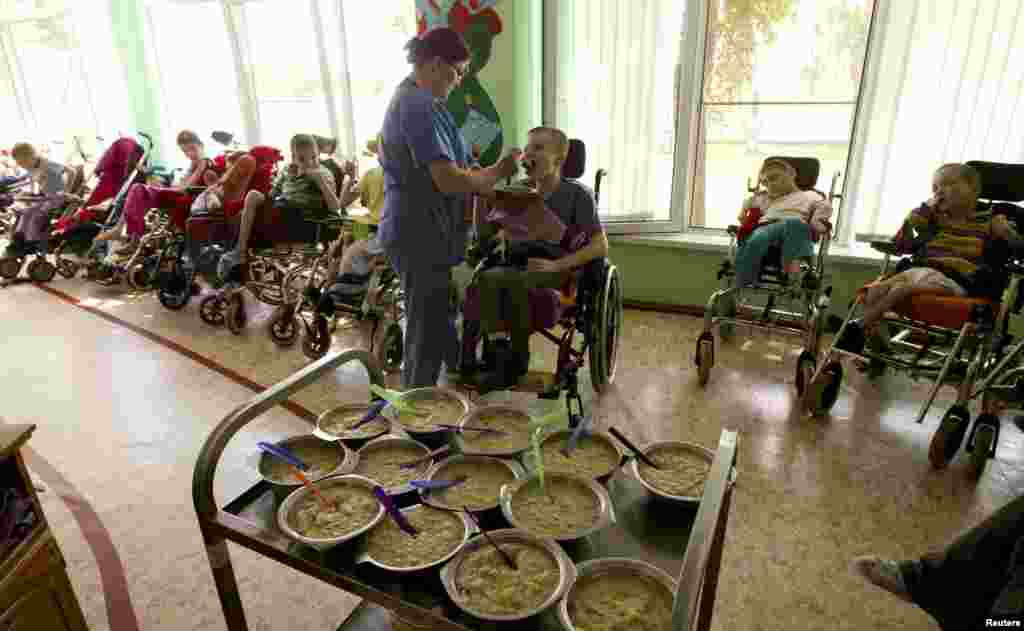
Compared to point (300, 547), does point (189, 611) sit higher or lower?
lower

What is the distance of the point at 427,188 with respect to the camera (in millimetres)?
2201

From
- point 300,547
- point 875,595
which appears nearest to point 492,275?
point 300,547

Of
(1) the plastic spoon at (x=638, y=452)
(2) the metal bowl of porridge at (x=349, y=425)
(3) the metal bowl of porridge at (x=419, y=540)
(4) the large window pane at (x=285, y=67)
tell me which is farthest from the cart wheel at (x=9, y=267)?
(1) the plastic spoon at (x=638, y=452)

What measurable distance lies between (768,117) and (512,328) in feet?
8.89

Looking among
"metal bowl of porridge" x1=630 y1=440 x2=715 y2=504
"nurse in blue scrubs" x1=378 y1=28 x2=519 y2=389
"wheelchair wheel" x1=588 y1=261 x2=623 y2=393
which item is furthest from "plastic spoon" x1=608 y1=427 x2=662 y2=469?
"wheelchair wheel" x1=588 y1=261 x2=623 y2=393

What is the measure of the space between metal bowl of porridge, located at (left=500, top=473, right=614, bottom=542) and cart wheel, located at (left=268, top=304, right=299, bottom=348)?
110 inches

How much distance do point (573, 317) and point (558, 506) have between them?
5.39 ft

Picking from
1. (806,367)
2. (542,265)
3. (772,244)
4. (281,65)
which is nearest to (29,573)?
(542,265)

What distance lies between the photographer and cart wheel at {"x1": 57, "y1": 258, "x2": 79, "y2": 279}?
17.5ft

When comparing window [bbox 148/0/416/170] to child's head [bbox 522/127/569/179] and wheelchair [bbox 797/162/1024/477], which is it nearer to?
child's head [bbox 522/127/569/179]

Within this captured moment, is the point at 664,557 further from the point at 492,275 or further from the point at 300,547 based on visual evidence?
the point at 492,275

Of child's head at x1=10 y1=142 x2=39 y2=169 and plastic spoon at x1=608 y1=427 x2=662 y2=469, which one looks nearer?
plastic spoon at x1=608 y1=427 x2=662 y2=469

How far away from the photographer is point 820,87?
368cm

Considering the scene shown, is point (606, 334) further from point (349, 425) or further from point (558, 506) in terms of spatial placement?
point (558, 506)
